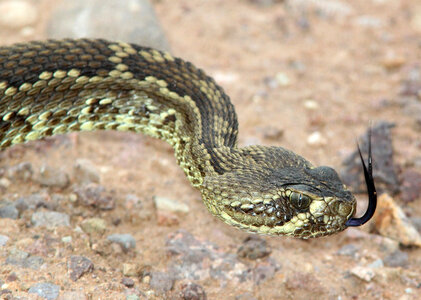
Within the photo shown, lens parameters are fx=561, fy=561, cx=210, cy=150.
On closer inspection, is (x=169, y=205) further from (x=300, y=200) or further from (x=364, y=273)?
(x=364, y=273)

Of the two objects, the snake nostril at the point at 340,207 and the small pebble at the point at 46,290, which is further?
the snake nostril at the point at 340,207

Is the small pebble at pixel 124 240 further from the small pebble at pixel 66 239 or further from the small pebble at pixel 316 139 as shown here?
the small pebble at pixel 316 139

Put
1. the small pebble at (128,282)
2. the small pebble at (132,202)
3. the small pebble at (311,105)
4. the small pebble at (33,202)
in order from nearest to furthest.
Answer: the small pebble at (128,282), the small pebble at (33,202), the small pebble at (132,202), the small pebble at (311,105)

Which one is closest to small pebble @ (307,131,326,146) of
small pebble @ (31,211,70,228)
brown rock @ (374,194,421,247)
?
brown rock @ (374,194,421,247)

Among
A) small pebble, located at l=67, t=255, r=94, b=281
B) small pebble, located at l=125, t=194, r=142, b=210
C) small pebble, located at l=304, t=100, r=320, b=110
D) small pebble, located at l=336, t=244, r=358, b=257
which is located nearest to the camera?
small pebble, located at l=67, t=255, r=94, b=281

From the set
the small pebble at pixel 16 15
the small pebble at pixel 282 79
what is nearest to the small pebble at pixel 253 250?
the small pebble at pixel 282 79

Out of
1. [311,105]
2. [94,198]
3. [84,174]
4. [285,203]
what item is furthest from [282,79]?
[285,203]

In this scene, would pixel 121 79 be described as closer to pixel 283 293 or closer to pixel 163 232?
pixel 163 232

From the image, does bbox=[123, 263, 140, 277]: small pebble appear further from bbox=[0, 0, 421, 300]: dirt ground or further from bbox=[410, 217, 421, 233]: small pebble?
bbox=[410, 217, 421, 233]: small pebble
